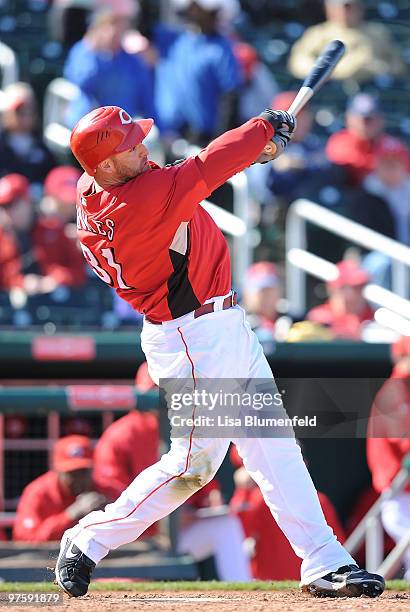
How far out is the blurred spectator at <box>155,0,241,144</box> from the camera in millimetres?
9062

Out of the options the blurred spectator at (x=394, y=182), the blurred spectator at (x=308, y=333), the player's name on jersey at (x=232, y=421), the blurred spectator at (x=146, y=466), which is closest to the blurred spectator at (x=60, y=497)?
the blurred spectator at (x=146, y=466)

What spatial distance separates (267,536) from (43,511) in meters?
1.21

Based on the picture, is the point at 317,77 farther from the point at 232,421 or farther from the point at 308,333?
the point at 308,333

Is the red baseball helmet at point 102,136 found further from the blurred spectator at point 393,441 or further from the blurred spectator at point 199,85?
the blurred spectator at point 199,85

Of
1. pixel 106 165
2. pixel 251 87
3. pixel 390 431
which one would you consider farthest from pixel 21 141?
pixel 106 165

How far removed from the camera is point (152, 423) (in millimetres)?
6699

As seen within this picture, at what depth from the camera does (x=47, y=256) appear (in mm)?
8164

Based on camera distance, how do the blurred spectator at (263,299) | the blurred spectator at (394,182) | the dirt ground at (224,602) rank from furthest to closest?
the blurred spectator at (394,182), the blurred spectator at (263,299), the dirt ground at (224,602)

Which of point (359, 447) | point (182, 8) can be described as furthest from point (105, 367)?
point (182, 8)

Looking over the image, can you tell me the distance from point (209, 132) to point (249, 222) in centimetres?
82

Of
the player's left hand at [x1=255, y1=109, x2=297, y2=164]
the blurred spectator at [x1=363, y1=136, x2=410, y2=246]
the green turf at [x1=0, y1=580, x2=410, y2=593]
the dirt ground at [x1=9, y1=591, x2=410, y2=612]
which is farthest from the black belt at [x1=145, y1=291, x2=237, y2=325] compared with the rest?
the blurred spectator at [x1=363, y1=136, x2=410, y2=246]

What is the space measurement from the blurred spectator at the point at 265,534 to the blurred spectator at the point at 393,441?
0.30 meters

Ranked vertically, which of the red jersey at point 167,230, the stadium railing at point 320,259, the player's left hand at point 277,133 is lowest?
the stadium railing at point 320,259

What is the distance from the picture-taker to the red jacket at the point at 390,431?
22.9 ft
